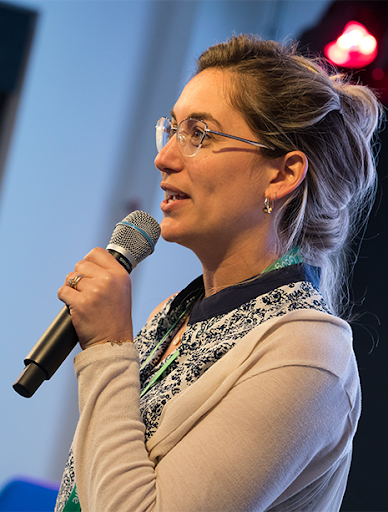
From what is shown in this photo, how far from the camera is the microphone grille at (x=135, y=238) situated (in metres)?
1.04

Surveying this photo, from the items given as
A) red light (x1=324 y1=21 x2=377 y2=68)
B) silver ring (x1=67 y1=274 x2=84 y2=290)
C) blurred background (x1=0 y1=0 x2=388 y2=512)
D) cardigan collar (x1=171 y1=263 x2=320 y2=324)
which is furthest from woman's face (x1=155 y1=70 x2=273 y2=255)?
blurred background (x1=0 y1=0 x2=388 y2=512)

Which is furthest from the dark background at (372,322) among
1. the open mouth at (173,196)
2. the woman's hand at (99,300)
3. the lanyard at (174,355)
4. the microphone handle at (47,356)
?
the microphone handle at (47,356)

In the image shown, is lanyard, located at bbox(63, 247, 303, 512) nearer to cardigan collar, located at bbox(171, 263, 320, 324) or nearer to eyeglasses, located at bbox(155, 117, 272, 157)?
cardigan collar, located at bbox(171, 263, 320, 324)

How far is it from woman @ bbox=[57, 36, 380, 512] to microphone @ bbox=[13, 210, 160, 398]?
0.10ft

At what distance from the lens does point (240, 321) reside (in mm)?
1064

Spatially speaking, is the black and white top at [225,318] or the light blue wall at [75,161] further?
the light blue wall at [75,161]

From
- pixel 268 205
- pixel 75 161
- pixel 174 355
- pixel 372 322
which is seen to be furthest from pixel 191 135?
pixel 75 161

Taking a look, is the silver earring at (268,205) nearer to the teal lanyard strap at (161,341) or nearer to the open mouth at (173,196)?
the open mouth at (173,196)

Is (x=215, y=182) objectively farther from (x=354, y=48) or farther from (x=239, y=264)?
(x=354, y=48)

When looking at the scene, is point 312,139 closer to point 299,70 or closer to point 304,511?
point 299,70

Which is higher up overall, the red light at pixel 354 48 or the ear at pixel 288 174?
the red light at pixel 354 48

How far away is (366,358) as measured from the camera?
5.90ft

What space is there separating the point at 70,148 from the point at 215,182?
6.55 feet

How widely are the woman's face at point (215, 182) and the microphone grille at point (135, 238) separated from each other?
0.17ft
